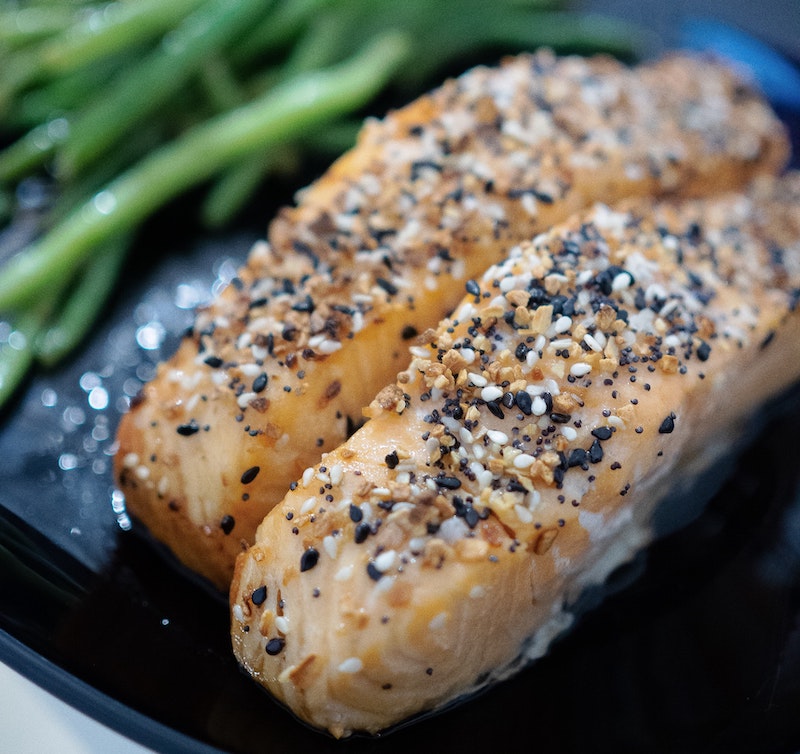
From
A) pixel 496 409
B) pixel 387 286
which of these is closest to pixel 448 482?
pixel 496 409

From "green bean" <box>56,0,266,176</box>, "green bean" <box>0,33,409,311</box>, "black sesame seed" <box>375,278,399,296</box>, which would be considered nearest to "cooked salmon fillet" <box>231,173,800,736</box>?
"black sesame seed" <box>375,278,399,296</box>

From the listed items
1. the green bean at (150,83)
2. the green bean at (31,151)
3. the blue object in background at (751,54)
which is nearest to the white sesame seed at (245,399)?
the green bean at (150,83)

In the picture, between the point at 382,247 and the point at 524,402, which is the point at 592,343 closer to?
the point at 524,402

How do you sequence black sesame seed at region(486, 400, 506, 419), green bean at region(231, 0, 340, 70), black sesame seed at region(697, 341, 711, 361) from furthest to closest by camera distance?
green bean at region(231, 0, 340, 70), black sesame seed at region(697, 341, 711, 361), black sesame seed at region(486, 400, 506, 419)

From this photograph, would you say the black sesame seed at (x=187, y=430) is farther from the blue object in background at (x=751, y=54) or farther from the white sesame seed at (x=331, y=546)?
the blue object in background at (x=751, y=54)

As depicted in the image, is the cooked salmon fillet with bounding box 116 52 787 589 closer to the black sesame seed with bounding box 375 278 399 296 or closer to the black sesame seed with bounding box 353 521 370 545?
the black sesame seed with bounding box 375 278 399 296

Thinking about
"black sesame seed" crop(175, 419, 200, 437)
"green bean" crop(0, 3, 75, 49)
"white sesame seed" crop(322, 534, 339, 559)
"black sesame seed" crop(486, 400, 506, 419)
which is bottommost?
"black sesame seed" crop(486, 400, 506, 419)

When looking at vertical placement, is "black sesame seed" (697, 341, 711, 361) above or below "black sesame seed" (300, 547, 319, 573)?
below

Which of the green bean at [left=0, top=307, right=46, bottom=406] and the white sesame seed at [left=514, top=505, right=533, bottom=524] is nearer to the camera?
the white sesame seed at [left=514, top=505, right=533, bottom=524]
